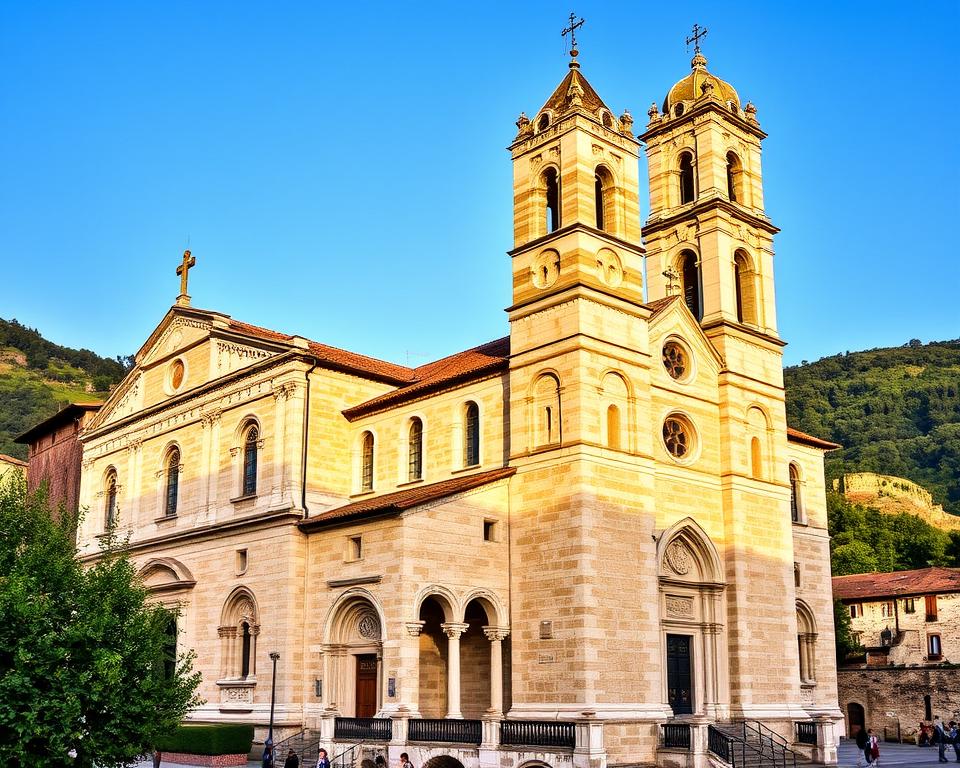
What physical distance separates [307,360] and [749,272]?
51.7 feet

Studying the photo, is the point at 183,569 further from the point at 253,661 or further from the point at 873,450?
the point at 873,450

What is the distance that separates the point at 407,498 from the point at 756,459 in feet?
40.7

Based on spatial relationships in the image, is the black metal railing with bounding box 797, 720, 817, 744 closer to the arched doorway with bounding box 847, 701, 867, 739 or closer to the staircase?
the staircase

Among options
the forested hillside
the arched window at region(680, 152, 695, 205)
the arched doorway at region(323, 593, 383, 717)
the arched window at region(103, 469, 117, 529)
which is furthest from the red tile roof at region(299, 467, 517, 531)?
the forested hillside

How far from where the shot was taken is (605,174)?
3372 centimetres

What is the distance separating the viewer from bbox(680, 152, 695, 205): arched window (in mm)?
38425

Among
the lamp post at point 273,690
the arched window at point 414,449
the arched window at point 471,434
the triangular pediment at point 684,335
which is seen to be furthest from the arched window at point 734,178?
the lamp post at point 273,690

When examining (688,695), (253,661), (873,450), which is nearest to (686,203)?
(688,695)

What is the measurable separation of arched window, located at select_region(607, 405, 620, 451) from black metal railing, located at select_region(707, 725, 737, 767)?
26.5 feet

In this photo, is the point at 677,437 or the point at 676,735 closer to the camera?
the point at 676,735

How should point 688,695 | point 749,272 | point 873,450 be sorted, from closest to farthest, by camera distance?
point 688,695 → point 749,272 → point 873,450

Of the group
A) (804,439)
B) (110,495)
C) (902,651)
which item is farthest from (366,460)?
(902,651)

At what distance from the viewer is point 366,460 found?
124 feet

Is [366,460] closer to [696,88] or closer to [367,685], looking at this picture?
[367,685]
